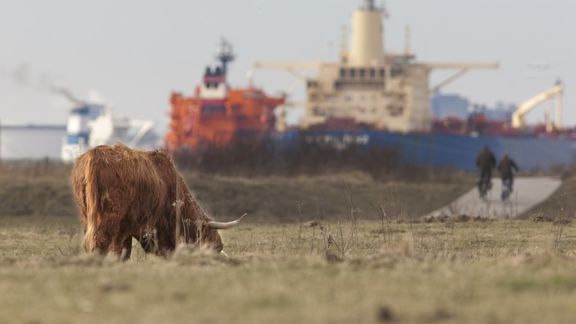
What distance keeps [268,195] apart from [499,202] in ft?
21.3

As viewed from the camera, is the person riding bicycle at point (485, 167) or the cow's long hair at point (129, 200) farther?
the person riding bicycle at point (485, 167)

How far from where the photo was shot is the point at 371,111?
300ft

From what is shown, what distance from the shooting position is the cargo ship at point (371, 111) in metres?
→ 88.4

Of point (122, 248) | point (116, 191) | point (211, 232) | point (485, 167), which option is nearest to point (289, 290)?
point (116, 191)

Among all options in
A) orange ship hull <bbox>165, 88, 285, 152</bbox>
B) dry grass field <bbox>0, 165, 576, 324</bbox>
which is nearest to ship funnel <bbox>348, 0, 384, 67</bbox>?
orange ship hull <bbox>165, 88, 285, 152</bbox>

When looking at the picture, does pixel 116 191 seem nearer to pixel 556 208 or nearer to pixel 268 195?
pixel 556 208

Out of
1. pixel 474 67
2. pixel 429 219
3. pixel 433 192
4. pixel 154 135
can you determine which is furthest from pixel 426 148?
pixel 154 135

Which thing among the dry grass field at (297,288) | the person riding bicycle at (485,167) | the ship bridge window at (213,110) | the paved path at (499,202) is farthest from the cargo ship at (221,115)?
the dry grass field at (297,288)

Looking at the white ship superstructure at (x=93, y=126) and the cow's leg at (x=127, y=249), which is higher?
the white ship superstructure at (x=93, y=126)

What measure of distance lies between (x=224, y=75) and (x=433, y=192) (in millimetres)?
53898

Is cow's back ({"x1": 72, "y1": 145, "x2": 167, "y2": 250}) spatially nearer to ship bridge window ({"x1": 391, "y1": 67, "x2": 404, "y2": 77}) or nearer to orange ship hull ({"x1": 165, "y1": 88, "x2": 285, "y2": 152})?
orange ship hull ({"x1": 165, "y1": 88, "x2": 285, "y2": 152})

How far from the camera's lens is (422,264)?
11820 mm

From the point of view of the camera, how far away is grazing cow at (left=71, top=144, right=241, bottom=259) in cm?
1417

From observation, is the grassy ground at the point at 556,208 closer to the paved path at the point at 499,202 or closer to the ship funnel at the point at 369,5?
the paved path at the point at 499,202
